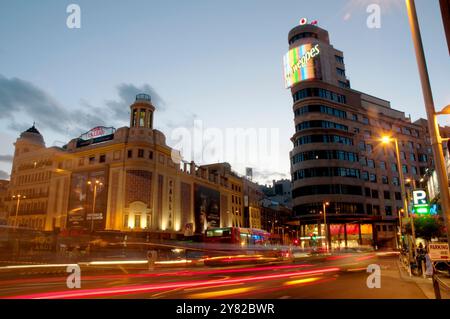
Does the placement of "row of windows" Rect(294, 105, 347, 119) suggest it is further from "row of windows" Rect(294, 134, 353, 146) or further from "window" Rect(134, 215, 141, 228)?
"window" Rect(134, 215, 141, 228)

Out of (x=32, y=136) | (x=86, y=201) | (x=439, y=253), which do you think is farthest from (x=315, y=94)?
(x=439, y=253)

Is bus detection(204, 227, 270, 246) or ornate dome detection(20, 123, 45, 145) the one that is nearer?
bus detection(204, 227, 270, 246)

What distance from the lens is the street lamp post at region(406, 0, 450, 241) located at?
26.6 ft

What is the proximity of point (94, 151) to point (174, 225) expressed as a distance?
66.8 feet

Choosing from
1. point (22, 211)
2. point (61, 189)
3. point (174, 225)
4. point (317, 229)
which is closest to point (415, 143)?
point (317, 229)

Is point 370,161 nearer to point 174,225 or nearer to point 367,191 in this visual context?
point 367,191

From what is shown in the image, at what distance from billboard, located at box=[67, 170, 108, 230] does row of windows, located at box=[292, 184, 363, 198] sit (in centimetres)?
4356

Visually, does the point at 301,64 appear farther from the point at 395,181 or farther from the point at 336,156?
the point at 395,181

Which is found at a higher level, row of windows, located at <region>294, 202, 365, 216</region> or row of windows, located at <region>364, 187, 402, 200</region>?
row of windows, located at <region>364, 187, 402, 200</region>

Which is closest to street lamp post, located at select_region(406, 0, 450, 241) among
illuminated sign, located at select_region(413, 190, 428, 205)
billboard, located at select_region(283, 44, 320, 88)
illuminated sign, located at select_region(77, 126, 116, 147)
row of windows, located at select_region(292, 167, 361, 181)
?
illuminated sign, located at select_region(413, 190, 428, 205)

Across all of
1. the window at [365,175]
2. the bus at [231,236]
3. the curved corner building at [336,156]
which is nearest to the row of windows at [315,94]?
the curved corner building at [336,156]

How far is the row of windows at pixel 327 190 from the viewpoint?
7700cm

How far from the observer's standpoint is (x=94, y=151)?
63688mm

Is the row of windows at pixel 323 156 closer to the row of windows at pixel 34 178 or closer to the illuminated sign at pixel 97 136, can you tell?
the illuminated sign at pixel 97 136
